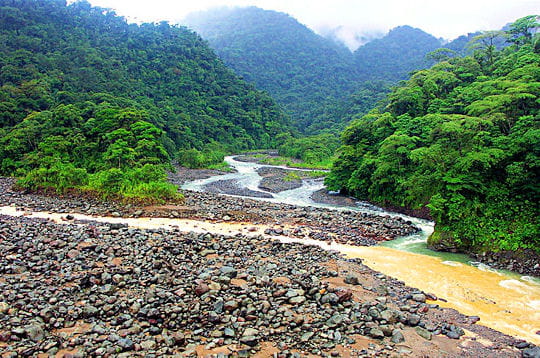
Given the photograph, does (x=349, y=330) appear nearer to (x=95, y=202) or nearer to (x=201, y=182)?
(x=95, y=202)

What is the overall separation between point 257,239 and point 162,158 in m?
22.1

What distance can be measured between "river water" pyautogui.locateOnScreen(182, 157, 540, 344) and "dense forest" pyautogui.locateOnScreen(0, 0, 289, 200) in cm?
1642

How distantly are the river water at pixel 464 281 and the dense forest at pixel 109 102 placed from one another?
16418 millimetres

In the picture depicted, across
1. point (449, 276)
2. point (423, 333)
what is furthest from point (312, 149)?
point (423, 333)

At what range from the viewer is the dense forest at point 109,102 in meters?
29.1

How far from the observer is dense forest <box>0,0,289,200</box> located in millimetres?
29078

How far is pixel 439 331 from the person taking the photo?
8.97m

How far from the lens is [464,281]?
42.6 feet

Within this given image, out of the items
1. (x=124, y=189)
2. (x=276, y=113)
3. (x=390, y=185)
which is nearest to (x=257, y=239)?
(x=124, y=189)

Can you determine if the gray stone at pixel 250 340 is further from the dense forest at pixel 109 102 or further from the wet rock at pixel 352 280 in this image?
the dense forest at pixel 109 102

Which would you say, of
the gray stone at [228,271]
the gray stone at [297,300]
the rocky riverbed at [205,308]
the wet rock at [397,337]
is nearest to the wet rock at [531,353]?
the rocky riverbed at [205,308]

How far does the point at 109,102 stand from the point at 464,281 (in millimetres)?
51650

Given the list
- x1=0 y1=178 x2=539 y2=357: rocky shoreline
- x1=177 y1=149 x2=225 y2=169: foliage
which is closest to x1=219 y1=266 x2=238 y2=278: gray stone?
x1=0 y1=178 x2=539 y2=357: rocky shoreline

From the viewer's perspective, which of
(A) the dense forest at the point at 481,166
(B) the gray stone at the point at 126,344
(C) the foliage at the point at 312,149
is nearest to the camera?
(B) the gray stone at the point at 126,344
